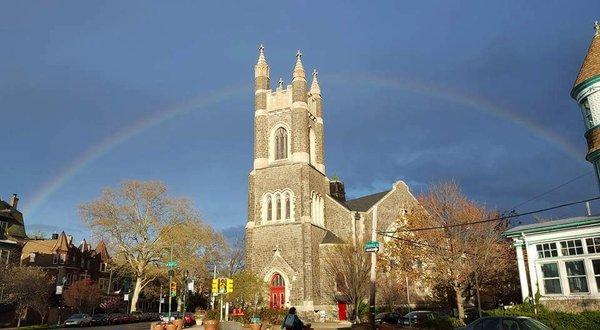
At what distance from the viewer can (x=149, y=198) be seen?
5622 centimetres

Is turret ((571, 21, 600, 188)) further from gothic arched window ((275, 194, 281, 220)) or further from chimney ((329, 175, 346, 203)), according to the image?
chimney ((329, 175, 346, 203))

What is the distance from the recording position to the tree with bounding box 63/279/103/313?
6012cm

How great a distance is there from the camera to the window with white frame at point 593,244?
66.8 feet

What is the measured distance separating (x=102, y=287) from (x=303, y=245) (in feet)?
156

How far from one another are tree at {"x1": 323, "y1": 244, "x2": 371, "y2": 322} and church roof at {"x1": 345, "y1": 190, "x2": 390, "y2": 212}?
10.7 m

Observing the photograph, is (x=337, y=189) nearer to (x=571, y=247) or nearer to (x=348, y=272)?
(x=348, y=272)

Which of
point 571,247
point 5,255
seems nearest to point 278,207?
point 571,247

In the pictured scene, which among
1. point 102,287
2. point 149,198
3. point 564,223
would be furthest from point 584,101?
point 102,287

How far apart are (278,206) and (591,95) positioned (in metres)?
31.5

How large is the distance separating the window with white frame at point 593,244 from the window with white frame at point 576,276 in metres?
0.71

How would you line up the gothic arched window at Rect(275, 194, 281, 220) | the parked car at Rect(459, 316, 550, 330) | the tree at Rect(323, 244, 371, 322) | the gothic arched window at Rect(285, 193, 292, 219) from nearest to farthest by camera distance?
the parked car at Rect(459, 316, 550, 330) < the tree at Rect(323, 244, 371, 322) < the gothic arched window at Rect(285, 193, 292, 219) < the gothic arched window at Rect(275, 194, 281, 220)

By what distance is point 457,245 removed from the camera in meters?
33.6

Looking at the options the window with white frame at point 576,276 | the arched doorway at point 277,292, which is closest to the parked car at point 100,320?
the arched doorway at point 277,292

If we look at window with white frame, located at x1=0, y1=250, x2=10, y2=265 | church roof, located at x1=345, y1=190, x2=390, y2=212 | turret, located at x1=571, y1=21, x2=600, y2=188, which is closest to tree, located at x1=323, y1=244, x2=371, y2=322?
church roof, located at x1=345, y1=190, x2=390, y2=212
